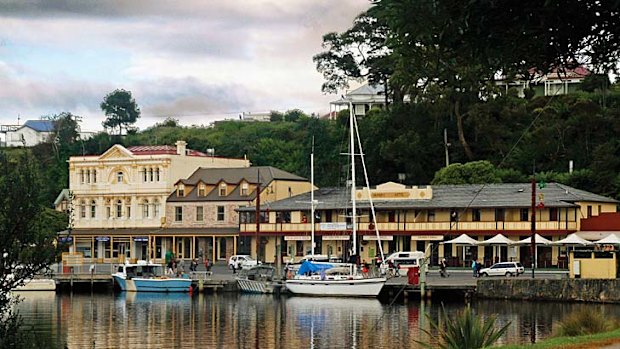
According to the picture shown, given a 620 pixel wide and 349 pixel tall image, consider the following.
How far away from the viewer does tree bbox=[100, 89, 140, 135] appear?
18112 cm

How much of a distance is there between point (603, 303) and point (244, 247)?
42.9 m

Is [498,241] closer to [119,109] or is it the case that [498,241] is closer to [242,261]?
[242,261]

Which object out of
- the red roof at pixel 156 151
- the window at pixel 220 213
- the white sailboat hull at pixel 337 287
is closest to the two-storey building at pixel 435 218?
the window at pixel 220 213

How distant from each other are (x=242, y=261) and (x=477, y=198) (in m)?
20.1

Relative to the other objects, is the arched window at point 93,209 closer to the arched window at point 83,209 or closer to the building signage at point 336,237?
the arched window at point 83,209

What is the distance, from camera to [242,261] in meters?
96.5

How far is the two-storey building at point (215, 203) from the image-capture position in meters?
107

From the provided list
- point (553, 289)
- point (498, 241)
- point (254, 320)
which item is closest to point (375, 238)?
point (498, 241)

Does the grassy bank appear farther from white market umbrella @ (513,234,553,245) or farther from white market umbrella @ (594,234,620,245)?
white market umbrella @ (513,234,553,245)

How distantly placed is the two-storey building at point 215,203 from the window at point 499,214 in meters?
22.4

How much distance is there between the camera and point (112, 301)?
8169cm

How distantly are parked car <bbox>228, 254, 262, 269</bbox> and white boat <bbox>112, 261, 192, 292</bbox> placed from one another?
20.5 ft

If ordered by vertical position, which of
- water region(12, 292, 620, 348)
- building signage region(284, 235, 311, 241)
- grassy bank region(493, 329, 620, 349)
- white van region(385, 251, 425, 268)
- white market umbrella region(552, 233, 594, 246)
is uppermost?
white market umbrella region(552, 233, 594, 246)

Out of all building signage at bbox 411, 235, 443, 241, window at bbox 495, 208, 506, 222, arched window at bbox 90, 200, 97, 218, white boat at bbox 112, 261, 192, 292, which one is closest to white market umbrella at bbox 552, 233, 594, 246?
window at bbox 495, 208, 506, 222
